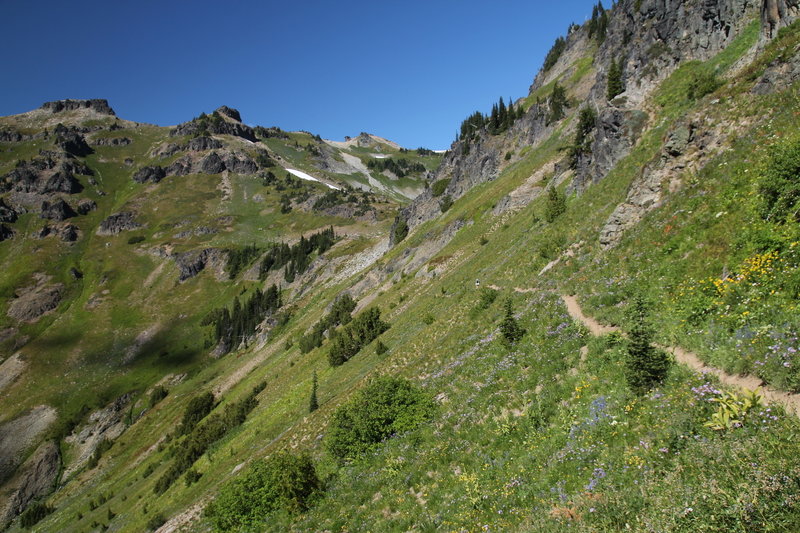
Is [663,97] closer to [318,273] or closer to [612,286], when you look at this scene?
[612,286]

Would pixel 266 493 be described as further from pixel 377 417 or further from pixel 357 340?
pixel 357 340

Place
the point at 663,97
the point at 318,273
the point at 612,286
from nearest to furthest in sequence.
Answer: the point at 612,286, the point at 663,97, the point at 318,273

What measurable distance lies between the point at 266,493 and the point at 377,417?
679 centimetres

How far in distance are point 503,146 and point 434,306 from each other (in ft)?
225

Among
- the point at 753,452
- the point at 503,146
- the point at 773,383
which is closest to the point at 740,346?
the point at 773,383

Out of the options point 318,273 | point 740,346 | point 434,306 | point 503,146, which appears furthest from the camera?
point 318,273

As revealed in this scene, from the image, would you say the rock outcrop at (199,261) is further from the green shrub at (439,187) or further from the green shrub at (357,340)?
the green shrub at (357,340)

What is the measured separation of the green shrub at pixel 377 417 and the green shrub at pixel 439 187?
89.6 m

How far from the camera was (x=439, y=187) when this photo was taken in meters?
107

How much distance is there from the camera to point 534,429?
12.6 meters

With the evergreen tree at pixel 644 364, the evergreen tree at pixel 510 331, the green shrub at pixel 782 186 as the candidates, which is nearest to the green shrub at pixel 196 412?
the evergreen tree at pixel 510 331

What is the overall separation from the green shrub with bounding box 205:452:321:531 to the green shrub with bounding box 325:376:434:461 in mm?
1947

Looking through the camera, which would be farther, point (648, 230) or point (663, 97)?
point (663, 97)

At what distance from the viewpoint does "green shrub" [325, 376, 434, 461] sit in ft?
61.0
